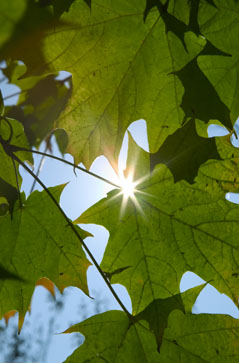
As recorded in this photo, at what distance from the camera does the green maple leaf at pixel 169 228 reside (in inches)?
A: 49.4

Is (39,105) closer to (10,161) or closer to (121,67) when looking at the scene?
(10,161)

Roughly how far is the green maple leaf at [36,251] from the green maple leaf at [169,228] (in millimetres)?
117

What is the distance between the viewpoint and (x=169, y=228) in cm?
131

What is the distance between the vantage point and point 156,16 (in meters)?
1.28

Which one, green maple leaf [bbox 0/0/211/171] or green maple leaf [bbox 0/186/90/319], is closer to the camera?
green maple leaf [bbox 0/0/211/171]

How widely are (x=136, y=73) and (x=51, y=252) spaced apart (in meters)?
0.67

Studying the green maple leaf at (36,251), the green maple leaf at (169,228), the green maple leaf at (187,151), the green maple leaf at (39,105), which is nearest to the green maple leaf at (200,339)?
the green maple leaf at (169,228)

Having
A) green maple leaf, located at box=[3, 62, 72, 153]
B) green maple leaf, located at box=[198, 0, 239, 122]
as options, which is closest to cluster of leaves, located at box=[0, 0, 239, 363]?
green maple leaf, located at box=[198, 0, 239, 122]

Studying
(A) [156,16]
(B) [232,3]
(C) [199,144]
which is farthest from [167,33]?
(C) [199,144]

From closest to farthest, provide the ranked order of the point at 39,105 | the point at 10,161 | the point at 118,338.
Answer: the point at 118,338, the point at 10,161, the point at 39,105

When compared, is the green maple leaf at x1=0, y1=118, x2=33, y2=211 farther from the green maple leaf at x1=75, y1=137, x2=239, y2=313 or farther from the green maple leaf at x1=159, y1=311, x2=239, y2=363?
the green maple leaf at x1=159, y1=311, x2=239, y2=363

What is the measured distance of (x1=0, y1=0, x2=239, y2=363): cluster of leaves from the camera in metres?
1.22

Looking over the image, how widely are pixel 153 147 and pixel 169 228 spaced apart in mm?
269

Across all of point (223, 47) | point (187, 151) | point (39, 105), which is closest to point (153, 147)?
point (187, 151)
